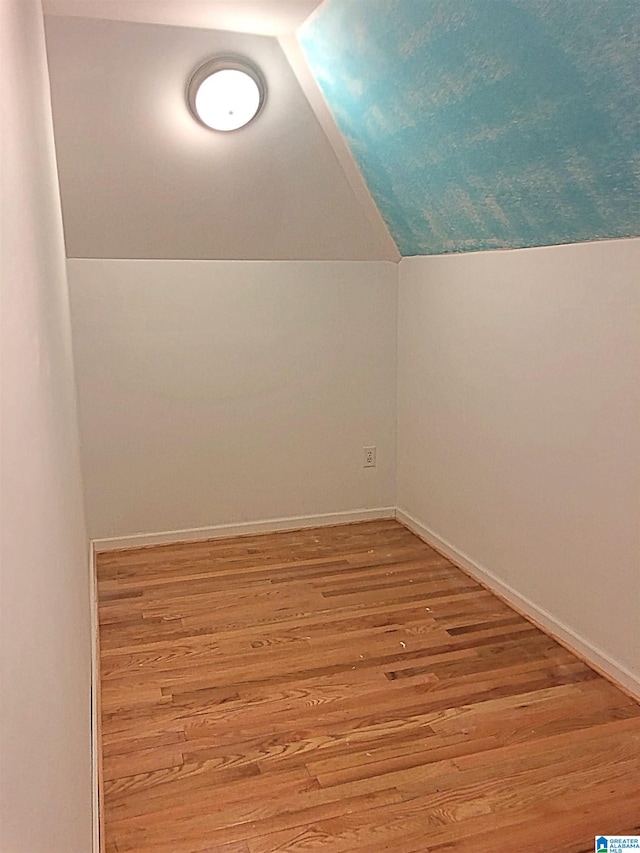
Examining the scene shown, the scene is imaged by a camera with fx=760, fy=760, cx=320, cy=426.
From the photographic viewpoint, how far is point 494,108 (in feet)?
6.68

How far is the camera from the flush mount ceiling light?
8.31 feet

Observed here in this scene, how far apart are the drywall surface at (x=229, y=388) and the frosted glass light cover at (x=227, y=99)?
0.72 meters

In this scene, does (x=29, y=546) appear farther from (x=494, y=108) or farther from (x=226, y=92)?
(x=226, y=92)

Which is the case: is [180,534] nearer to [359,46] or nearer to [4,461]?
[359,46]

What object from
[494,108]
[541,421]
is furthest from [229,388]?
[494,108]

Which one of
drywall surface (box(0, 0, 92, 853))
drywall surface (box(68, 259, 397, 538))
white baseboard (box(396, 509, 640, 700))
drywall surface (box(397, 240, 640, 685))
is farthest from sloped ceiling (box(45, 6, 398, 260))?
white baseboard (box(396, 509, 640, 700))

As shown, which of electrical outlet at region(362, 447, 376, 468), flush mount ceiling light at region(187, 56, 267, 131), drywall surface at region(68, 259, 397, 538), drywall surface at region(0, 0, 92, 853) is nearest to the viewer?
drywall surface at region(0, 0, 92, 853)

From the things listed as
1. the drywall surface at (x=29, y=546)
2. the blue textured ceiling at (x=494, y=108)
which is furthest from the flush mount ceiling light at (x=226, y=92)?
the drywall surface at (x=29, y=546)

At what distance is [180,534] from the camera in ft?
11.3

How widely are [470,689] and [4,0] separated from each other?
2033 mm

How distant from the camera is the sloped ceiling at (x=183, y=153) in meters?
2.35

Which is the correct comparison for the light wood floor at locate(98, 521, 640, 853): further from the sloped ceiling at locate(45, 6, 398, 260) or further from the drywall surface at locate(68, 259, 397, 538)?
the sloped ceiling at locate(45, 6, 398, 260)

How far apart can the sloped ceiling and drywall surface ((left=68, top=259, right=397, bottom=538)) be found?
0.47 ft

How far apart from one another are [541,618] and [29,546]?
219 cm
